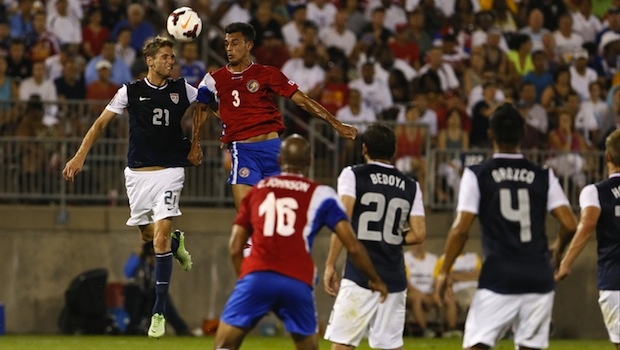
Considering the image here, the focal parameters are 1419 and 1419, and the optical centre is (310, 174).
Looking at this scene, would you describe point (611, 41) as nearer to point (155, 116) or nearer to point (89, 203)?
point (89, 203)

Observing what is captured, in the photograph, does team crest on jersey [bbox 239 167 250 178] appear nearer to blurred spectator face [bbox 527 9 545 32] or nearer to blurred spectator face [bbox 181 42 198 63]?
blurred spectator face [bbox 181 42 198 63]

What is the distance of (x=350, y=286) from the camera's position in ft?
38.3

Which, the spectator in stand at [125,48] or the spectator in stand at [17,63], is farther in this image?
the spectator in stand at [125,48]

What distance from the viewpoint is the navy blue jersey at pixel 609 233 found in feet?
40.3

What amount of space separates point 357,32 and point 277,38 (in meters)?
1.88

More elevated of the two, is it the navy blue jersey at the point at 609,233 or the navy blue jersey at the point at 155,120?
the navy blue jersey at the point at 155,120

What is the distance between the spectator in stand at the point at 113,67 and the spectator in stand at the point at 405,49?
4762mm

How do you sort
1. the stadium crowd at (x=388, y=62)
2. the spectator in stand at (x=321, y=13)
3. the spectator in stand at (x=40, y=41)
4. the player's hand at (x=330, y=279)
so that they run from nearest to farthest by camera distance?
the player's hand at (x=330, y=279) → the stadium crowd at (x=388, y=62) → the spectator in stand at (x=40, y=41) → the spectator in stand at (x=321, y=13)

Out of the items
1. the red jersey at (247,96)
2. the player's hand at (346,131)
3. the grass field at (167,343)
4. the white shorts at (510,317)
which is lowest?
the grass field at (167,343)

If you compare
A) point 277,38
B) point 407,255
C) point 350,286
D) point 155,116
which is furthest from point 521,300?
point 277,38

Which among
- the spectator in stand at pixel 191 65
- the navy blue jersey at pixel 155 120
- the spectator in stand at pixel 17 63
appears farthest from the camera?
the spectator in stand at pixel 191 65

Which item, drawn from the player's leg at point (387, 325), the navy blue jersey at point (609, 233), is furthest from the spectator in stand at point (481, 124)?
the player's leg at point (387, 325)

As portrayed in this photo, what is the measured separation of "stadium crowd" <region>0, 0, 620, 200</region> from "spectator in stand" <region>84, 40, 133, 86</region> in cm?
2

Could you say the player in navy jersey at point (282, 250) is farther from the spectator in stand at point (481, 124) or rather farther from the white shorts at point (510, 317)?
the spectator in stand at point (481, 124)
